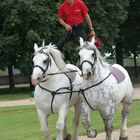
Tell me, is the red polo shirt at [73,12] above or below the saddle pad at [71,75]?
above

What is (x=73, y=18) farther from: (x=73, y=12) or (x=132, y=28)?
(x=132, y=28)

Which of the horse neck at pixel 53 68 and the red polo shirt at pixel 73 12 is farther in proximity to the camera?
the red polo shirt at pixel 73 12

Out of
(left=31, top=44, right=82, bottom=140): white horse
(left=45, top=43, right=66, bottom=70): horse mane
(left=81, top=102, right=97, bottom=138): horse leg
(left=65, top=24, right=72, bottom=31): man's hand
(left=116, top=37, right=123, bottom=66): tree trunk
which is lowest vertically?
(left=116, top=37, right=123, bottom=66): tree trunk

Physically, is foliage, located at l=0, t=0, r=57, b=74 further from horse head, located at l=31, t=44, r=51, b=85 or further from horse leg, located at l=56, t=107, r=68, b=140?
horse leg, located at l=56, t=107, r=68, b=140

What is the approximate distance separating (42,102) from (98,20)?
92.9 feet

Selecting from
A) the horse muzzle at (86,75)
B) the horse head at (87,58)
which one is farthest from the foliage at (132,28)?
the horse muzzle at (86,75)

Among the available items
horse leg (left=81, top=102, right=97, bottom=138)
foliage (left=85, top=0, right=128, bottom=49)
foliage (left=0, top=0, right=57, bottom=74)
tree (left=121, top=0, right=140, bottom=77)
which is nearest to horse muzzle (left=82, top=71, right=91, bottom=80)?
horse leg (left=81, top=102, right=97, bottom=138)

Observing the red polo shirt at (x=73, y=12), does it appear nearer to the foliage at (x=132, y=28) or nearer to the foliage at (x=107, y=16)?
the foliage at (x=107, y=16)

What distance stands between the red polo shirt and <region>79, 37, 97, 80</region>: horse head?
137cm

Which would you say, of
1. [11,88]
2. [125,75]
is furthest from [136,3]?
[125,75]

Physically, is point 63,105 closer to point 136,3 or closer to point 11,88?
point 11,88

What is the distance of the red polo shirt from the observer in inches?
426

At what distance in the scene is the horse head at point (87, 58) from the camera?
9281 mm

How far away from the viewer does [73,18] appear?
11016mm
